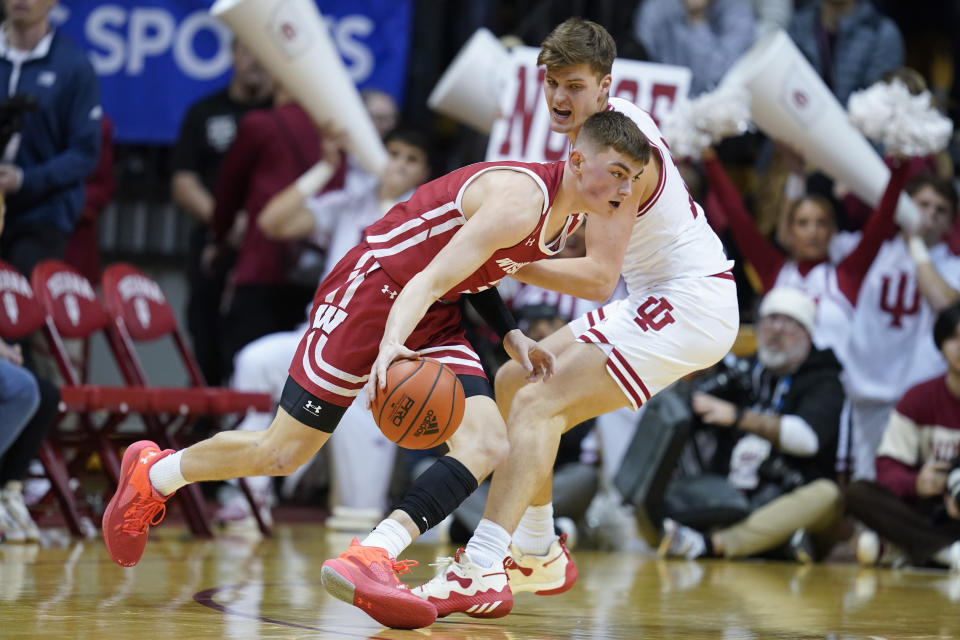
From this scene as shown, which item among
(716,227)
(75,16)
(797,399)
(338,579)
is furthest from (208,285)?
(338,579)

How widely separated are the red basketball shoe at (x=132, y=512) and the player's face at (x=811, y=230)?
4274 millimetres

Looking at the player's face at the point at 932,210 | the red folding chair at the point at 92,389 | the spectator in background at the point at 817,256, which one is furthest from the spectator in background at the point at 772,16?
the red folding chair at the point at 92,389

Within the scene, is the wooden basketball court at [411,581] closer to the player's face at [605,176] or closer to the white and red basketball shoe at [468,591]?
the white and red basketball shoe at [468,591]

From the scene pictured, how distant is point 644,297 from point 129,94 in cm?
555

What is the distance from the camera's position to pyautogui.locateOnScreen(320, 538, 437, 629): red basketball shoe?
3.64m

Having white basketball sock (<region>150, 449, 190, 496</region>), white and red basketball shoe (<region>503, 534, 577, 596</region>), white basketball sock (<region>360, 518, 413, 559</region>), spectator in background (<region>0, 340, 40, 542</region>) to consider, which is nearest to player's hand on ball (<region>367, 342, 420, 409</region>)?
white basketball sock (<region>360, 518, 413, 559</region>)

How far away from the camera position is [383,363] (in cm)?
362

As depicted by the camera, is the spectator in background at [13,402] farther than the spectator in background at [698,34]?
No

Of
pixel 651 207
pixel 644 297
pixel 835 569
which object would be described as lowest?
pixel 835 569

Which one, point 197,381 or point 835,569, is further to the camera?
point 197,381

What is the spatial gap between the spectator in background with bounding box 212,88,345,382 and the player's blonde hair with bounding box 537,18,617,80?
3.99m

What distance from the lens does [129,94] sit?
9.14 meters

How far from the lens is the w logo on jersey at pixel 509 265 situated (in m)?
4.09

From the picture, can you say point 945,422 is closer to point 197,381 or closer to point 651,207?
point 651,207
